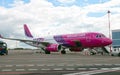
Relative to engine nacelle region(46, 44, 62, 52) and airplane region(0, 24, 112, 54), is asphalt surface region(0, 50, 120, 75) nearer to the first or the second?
airplane region(0, 24, 112, 54)

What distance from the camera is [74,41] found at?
157ft

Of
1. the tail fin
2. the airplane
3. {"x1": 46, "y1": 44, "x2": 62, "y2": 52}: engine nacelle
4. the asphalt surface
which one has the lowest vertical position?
the asphalt surface

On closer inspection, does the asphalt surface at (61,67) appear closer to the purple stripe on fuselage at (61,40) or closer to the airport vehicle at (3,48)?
the airport vehicle at (3,48)

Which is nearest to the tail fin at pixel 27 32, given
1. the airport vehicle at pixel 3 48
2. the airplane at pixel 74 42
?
the airplane at pixel 74 42

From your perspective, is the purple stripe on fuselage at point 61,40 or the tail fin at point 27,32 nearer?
the purple stripe on fuselage at point 61,40

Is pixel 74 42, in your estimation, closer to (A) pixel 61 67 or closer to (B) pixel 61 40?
(B) pixel 61 40

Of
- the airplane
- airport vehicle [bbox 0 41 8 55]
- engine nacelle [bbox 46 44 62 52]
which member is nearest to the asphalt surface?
the airplane

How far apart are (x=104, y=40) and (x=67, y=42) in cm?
810

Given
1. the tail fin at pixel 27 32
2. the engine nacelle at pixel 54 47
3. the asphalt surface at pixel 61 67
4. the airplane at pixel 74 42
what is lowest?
the asphalt surface at pixel 61 67

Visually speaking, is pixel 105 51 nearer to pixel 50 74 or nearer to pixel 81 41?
pixel 81 41

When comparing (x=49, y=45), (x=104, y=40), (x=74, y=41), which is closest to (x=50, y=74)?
(x=104, y=40)

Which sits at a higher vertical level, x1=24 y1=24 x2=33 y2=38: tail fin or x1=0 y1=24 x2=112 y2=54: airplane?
x1=24 y1=24 x2=33 y2=38: tail fin

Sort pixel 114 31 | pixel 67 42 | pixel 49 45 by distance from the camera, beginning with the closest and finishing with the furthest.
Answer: pixel 67 42, pixel 49 45, pixel 114 31

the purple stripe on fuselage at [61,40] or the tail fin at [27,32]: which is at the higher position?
the tail fin at [27,32]
